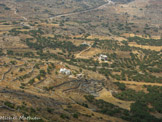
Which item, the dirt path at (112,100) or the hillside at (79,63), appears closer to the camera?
the hillside at (79,63)

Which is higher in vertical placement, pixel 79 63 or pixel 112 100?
pixel 79 63

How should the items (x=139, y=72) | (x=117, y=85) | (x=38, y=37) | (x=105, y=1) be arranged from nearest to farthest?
(x=117, y=85), (x=139, y=72), (x=38, y=37), (x=105, y=1)

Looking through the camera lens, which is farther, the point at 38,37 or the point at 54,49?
the point at 38,37

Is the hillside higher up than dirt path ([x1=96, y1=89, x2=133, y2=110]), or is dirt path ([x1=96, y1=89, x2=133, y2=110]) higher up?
A: the hillside

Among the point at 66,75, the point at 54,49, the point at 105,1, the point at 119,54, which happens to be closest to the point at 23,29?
the point at 54,49

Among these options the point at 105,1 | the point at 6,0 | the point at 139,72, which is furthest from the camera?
the point at 105,1

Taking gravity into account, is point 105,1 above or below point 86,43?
above

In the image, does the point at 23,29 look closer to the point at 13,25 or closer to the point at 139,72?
the point at 13,25

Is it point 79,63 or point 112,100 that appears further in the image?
point 79,63

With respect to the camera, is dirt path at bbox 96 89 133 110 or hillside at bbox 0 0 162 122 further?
dirt path at bbox 96 89 133 110

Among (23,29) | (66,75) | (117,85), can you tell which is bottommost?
(117,85)

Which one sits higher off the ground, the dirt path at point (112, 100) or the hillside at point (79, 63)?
the hillside at point (79, 63)
